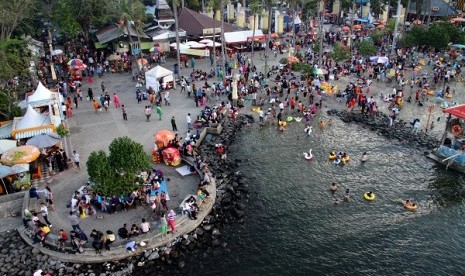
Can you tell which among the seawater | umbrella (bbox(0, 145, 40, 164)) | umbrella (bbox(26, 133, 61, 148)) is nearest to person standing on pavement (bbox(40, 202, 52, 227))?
umbrella (bbox(0, 145, 40, 164))

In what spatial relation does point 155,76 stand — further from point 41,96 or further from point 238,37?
point 238,37

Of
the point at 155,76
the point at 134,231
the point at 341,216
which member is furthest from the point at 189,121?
the point at 341,216

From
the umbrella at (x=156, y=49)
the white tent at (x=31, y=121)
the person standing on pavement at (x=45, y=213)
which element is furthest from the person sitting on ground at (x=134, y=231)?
the umbrella at (x=156, y=49)

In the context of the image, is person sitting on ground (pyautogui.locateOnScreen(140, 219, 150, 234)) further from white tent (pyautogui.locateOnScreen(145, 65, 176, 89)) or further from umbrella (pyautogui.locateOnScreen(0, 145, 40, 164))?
white tent (pyautogui.locateOnScreen(145, 65, 176, 89))

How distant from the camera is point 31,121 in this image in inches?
1144

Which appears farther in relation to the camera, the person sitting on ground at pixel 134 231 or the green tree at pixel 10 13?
the green tree at pixel 10 13

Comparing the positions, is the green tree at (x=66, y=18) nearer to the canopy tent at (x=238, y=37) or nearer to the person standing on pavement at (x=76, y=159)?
the canopy tent at (x=238, y=37)

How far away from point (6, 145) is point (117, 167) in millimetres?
8984

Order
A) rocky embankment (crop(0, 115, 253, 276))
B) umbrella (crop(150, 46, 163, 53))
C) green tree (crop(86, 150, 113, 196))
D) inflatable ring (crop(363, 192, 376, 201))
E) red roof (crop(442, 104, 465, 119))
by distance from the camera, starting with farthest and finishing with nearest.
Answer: umbrella (crop(150, 46, 163, 53)) < red roof (crop(442, 104, 465, 119)) < inflatable ring (crop(363, 192, 376, 201)) < green tree (crop(86, 150, 113, 196)) < rocky embankment (crop(0, 115, 253, 276))

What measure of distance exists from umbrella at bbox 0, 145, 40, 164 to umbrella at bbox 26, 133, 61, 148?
0.87 m

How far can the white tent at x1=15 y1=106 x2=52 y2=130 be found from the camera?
28.9m

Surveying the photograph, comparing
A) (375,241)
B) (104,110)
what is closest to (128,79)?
(104,110)

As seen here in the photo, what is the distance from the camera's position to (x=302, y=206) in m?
25.4

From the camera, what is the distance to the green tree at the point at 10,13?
37.4 meters
